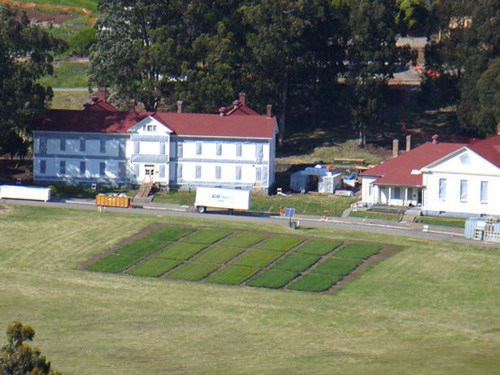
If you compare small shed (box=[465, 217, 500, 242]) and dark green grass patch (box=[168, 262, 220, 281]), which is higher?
small shed (box=[465, 217, 500, 242])

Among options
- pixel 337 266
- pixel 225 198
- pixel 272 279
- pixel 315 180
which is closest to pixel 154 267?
pixel 272 279

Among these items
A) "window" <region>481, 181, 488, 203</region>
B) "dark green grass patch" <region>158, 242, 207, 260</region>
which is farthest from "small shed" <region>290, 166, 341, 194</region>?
"dark green grass patch" <region>158, 242, 207, 260</region>

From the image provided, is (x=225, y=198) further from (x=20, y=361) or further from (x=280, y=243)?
(x=20, y=361)

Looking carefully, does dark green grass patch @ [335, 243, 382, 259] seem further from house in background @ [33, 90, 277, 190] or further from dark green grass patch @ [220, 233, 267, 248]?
house in background @ [33, 90, 277, 190]

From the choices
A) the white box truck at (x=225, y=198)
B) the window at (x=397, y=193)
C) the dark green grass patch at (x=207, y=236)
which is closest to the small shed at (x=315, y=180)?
the window at (x=397, y=193)

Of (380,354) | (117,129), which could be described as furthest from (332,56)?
(380,354)

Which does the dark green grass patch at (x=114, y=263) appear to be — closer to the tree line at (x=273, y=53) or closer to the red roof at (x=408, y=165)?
the red roof at (x=408, y=165)
